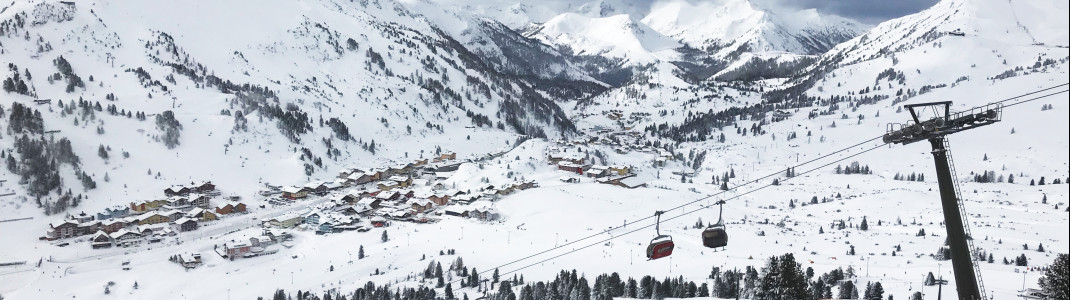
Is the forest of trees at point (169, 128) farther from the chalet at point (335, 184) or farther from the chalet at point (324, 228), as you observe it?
the chalet at point (324, 228)

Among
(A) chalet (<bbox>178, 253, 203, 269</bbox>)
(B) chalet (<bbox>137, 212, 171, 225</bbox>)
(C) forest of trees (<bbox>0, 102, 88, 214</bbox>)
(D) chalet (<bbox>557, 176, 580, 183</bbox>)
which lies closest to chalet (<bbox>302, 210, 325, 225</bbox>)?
(A) chalet (<bbox>178, 253, 203, 269</bbox>)

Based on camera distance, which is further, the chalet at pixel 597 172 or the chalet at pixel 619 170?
the chalet at pixel 619 170

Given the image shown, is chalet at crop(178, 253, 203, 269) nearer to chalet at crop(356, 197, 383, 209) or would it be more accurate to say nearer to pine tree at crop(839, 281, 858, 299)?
chalet at crop(356, 197, 383, 209)

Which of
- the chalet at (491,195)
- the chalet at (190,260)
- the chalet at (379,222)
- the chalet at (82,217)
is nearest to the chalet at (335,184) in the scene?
the chalet at (379,222)

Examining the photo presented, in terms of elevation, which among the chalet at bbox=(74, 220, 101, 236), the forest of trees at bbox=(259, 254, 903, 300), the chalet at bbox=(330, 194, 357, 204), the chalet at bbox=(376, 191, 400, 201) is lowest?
the forest of trees at bbox=(259, 254, 903, 300)

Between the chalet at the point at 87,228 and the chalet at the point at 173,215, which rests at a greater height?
the chalet at the point at 173,215
